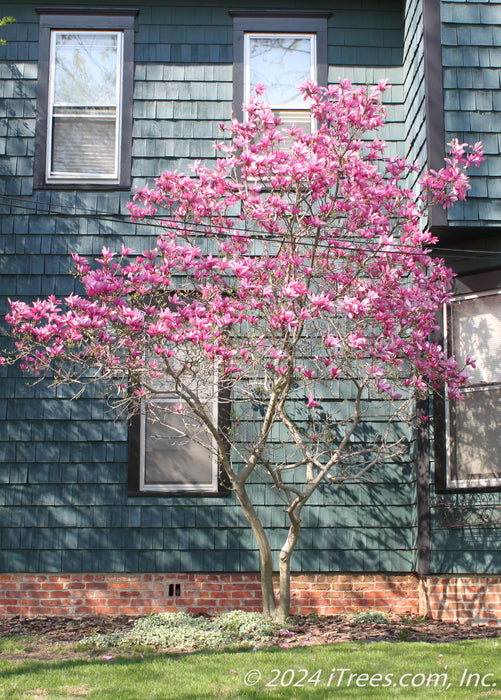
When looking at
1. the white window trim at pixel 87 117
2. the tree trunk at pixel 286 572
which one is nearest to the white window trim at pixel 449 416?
the tree trunk at pixel 286 572

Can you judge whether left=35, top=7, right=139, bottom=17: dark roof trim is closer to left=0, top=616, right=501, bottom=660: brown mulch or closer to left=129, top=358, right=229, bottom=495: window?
left=129, top=358, right=229, bottom=495: window

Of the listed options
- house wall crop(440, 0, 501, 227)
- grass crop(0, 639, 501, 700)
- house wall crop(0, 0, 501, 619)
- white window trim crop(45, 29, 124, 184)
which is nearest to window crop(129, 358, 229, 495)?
house wall crop(0, 0, 501, 619)

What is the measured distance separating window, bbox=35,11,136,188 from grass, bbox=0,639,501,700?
449cm

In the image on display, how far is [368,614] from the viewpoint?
21.5 ft

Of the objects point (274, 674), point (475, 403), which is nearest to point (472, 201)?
point (475, 403)

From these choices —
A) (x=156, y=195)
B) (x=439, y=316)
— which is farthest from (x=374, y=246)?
(x=156, y=195)

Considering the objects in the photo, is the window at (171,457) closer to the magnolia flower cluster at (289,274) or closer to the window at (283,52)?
the magnolia flower cluster at (289,274)

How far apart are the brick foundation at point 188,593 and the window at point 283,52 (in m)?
4.46

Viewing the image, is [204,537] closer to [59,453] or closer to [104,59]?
[59,453]

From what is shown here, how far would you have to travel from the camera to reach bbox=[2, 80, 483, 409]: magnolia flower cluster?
554 centimetres

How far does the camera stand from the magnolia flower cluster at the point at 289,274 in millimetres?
5539

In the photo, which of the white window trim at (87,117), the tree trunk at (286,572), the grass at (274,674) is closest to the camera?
the grass at (274,674)

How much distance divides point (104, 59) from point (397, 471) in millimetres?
4985

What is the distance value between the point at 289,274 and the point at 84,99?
3291 millimetres
